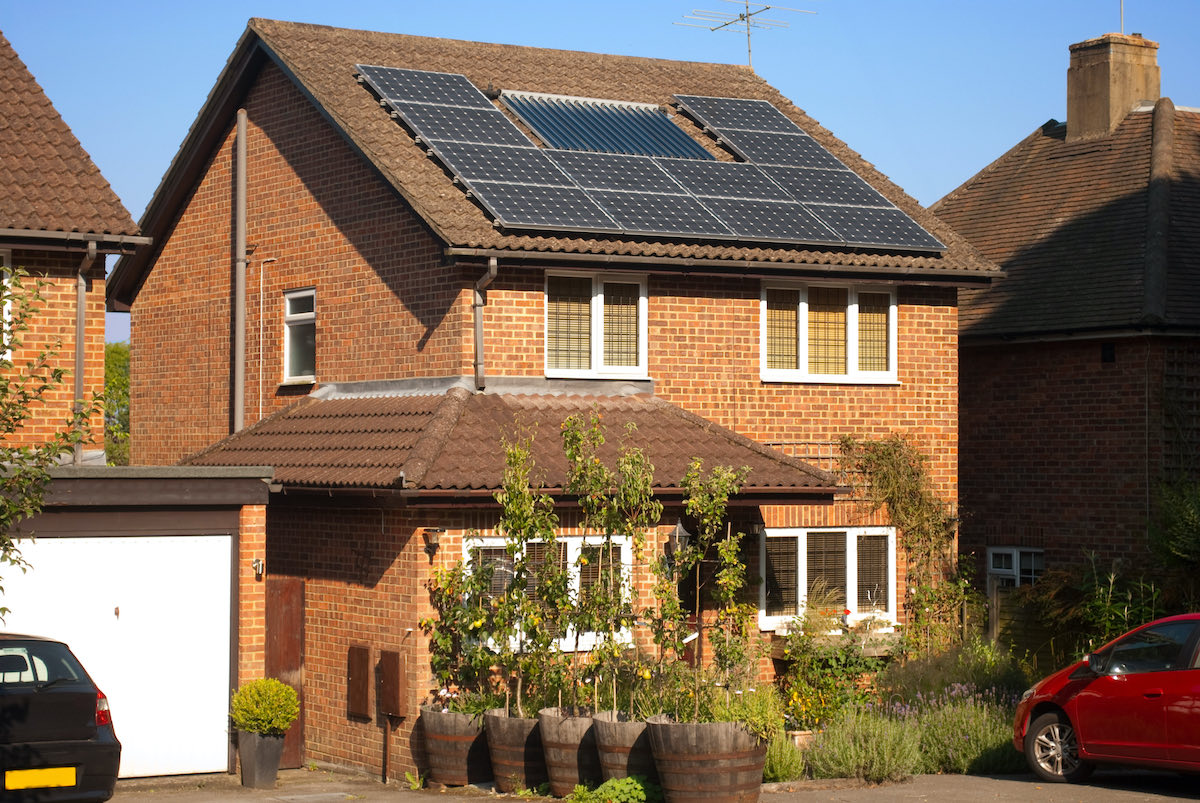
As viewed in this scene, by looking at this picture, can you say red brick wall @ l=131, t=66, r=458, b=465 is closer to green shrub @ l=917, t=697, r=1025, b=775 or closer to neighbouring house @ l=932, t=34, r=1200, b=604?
green shrub @ l=917, t=697, r=1025, b=775

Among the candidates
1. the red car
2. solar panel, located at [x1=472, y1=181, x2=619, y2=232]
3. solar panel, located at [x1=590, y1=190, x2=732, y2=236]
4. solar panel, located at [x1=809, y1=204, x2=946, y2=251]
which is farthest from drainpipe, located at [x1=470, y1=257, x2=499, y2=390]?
the red car

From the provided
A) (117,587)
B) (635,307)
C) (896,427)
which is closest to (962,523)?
(896,427)

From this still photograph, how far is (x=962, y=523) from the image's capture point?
79.2 feet

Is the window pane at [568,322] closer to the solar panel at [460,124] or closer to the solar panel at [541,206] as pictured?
the solar panel at [541,206]

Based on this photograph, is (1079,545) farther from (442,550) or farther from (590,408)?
(442,550)

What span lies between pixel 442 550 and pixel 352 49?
28.9 feet

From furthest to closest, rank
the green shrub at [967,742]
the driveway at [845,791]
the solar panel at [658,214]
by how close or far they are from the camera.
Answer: the solar panel at [658,214]
the green shrub at [967,742]
the driveway at [845,791]

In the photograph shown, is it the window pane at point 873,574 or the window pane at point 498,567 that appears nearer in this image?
the window pane at point 498,567

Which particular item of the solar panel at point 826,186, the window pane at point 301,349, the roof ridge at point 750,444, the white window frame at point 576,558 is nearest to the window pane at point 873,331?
the solar panel at point 826,186

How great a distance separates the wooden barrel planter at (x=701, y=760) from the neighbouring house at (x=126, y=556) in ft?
17.4

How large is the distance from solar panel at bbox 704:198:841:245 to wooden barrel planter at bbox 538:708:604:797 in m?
7.20

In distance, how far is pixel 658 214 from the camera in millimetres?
18828

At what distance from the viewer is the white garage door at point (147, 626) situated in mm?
15133

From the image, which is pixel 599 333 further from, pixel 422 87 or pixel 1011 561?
pixel 1011 561
